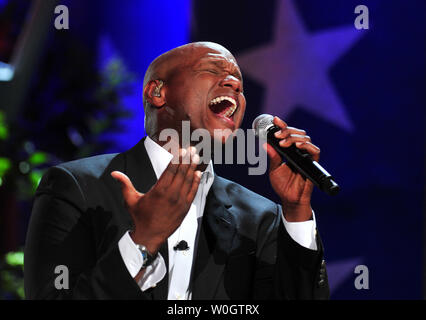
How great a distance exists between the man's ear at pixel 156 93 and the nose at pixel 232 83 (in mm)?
182

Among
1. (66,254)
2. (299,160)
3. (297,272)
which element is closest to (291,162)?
(299,160)

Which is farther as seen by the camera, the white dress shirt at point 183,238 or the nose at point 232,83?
the nose at point 232,83

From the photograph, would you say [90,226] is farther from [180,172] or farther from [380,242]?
[380,242]

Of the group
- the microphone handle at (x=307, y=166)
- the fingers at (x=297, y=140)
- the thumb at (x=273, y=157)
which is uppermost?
the fingers at (x=297, y=140)

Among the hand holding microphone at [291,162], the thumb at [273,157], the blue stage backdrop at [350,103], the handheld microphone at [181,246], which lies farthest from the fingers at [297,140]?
the blue stage backdrop at [350,103]

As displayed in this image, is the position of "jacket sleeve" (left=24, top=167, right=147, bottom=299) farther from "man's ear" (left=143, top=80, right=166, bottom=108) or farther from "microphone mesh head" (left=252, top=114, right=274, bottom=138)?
"microphone mesh head" (left=252, top=114, right=274, bottom=138)

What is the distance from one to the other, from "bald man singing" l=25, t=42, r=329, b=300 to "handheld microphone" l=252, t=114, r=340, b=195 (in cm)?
2

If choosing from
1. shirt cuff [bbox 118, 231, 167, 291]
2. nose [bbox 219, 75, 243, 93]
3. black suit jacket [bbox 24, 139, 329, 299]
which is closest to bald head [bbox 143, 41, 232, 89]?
nose [bbox 219, 75, 243, 93]

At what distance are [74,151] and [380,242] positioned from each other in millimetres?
2165

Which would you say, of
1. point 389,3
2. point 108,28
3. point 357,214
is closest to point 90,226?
point 357,214

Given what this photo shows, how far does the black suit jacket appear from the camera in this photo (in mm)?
1389

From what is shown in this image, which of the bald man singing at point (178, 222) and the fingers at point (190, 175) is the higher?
the fingers at point (190, 175)

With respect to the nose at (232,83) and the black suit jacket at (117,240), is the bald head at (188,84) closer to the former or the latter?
the nose at (232,83)

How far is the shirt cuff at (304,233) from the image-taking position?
1.51 metres
